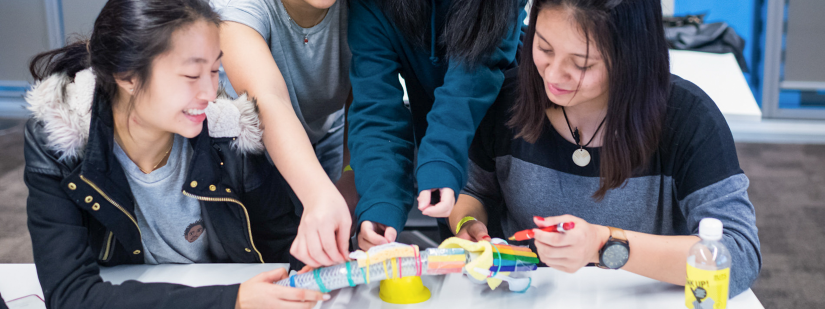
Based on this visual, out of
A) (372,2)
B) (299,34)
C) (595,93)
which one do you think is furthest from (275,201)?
(595,93)

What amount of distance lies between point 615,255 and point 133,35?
969 millimetres

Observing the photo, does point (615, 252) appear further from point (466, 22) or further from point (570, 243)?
point (466, 22)

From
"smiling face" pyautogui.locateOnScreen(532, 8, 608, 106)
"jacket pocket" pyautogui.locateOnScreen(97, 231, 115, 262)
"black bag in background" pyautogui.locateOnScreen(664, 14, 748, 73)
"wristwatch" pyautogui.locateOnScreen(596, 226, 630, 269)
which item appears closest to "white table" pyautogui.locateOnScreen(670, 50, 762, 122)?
"black bag in background" pyautogui.locateOnScreen(664, 14, 748, 73)

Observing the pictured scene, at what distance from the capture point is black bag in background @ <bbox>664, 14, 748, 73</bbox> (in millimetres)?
3865

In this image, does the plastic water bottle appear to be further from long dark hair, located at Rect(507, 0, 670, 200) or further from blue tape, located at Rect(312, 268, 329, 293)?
Result: blue tape, located at Rect(312, 268, 329, 293)

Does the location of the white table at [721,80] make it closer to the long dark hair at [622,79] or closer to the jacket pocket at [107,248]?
the long dark hair at [622,79]

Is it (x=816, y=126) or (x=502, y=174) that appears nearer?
(x=502, y=174)

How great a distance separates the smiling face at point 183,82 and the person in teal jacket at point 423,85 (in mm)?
311

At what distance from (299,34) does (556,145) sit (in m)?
0.65

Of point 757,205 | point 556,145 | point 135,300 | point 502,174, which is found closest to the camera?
point 135,300

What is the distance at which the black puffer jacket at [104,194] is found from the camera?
1137 millimetres

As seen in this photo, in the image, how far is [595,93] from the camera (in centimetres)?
126

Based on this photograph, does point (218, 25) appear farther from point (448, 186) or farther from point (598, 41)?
point (598, 41)

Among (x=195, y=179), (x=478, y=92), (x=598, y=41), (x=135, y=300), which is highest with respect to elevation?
(x=598, y=41)
